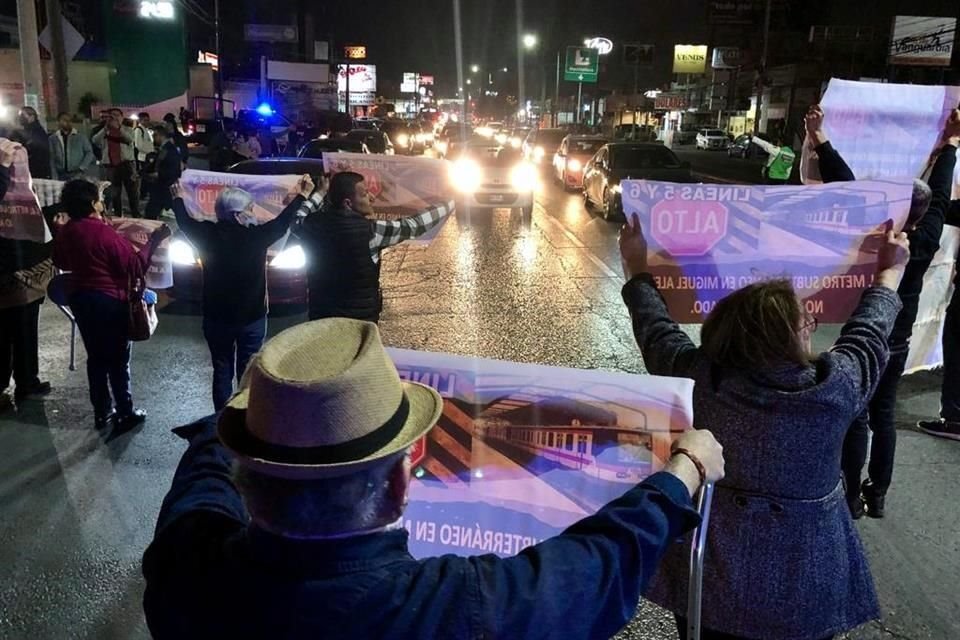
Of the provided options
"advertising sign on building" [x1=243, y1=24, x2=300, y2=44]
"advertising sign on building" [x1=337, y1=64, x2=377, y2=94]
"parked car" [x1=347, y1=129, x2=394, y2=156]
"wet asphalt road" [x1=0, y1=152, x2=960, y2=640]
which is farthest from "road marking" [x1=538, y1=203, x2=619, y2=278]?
"advertising sign on building" [x1=337, y1=64, x2=377, y2=94]

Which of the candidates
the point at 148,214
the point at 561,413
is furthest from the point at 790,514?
the point at 148,214

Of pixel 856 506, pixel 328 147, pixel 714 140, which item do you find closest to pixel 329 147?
pixel 328 147

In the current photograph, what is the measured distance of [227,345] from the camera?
5660 mm

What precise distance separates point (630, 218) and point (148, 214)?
1322cm

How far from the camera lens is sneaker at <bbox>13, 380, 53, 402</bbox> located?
6551 mm

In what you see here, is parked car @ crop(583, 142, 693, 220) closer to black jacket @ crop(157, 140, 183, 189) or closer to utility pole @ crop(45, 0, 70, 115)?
black jacket @ crop(157, 140, 183, 189)

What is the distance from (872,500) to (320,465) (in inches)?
166

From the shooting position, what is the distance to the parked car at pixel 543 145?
29163 millimetres

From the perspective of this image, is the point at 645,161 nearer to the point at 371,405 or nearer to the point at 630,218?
the point at 630,218

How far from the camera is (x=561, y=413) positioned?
2.39m

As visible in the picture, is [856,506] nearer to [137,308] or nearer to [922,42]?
[137,308]

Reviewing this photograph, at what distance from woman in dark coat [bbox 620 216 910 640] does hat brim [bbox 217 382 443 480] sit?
106 centimetres

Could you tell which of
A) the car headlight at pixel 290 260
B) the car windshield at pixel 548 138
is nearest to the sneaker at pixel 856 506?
the car headlight at pixel 290 260

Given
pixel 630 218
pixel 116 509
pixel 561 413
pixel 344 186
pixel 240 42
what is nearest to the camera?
pixel 561 413
